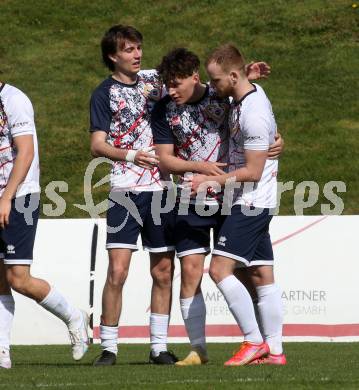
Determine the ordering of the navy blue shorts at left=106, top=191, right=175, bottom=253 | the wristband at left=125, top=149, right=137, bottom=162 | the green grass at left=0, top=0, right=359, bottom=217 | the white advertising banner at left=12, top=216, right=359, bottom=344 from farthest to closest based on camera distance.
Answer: the green grass at left=0, top=0, right=359, bottom=217 → the white advertising banner at left=12, top=216, right=359, bottom=344 → the navy blue shorts at left=106, top=191, right=175, bottom=253 → the wristband at left=125, top=149, right=137, bottom=162

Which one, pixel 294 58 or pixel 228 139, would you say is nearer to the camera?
pixel 228 139

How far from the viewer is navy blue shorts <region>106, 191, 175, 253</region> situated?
27.0 feet

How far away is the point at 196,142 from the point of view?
26.0 feet

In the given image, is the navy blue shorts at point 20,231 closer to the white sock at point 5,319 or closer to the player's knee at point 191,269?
the white sock at point 5,319

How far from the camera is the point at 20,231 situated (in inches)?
301

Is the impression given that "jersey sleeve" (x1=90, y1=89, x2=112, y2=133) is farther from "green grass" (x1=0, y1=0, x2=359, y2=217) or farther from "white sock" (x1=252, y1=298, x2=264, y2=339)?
"green grass" (x1=0, y1=0, x2=359, y2=217)

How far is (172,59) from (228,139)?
66cm

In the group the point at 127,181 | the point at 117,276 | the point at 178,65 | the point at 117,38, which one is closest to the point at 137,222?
the point at 127,181

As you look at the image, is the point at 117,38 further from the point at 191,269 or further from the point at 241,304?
the point at 241,304

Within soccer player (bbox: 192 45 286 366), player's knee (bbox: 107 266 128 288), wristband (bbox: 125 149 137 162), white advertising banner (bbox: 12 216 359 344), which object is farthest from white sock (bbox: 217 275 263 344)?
white advertising banner (bbox: 12 216 359 344)

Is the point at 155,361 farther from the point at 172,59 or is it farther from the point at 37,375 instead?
the point at 172,59

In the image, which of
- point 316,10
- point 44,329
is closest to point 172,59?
point 44,329

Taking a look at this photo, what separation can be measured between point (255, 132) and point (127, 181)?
1.21 metres

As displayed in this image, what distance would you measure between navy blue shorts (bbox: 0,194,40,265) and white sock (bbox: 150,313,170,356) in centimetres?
116
